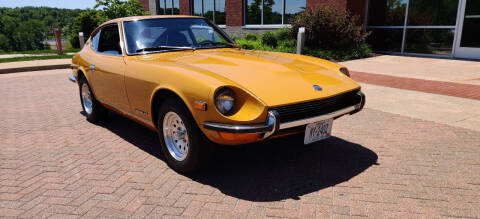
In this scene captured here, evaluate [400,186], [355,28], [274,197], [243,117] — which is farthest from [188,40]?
[355,28]

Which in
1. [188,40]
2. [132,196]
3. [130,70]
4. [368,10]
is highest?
[368,10]

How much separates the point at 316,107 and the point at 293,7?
47.2 ft

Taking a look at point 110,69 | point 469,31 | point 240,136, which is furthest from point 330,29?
point 240,136

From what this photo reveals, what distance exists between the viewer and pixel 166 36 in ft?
13.4

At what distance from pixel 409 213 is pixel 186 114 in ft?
6.34

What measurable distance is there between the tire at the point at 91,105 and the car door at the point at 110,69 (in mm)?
363

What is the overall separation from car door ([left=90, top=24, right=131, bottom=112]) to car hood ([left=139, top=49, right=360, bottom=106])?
20.2 inches

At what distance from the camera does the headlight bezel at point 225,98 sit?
2721mm

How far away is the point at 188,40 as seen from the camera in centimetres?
420

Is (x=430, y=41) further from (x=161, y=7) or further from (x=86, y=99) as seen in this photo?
(x=161, y=7)

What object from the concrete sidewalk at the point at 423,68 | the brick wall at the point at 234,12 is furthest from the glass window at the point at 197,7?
the concrete sidewalk at the point at 423,68

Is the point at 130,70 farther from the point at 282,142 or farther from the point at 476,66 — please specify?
the point at 476,66

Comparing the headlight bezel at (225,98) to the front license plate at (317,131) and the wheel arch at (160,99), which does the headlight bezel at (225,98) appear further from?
the front license plate at (317,131)

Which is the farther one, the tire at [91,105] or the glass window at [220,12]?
the glass window at [220,12]
